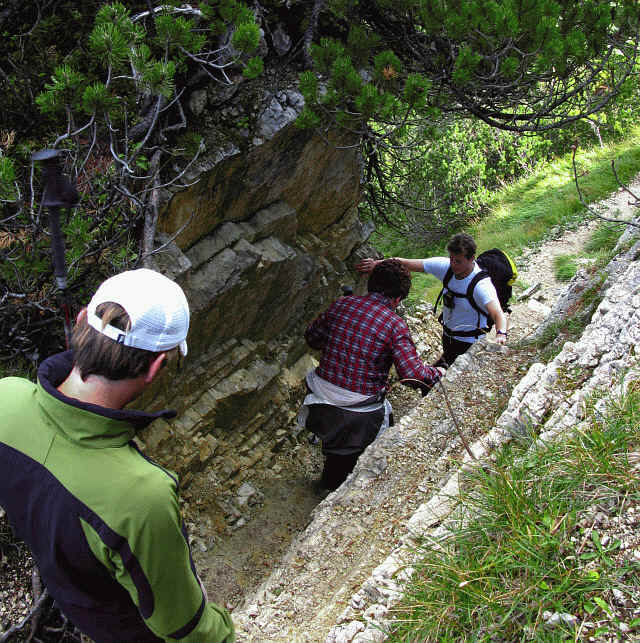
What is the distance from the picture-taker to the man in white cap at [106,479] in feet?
5.72

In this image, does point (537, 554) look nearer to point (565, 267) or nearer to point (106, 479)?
point (106, 479)

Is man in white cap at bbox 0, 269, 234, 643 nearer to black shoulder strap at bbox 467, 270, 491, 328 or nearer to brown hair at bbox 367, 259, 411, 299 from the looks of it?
brown hair at bbox 367, 259, 411, 299

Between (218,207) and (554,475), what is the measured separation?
12.8 ft

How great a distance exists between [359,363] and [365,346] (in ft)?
0.61

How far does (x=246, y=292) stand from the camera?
5629 millimetres

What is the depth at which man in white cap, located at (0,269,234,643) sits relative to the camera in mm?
1743

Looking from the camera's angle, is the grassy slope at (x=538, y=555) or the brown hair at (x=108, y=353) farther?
the grassy slope at (x=538, y=555)

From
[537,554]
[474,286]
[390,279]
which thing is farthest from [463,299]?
[537,554]

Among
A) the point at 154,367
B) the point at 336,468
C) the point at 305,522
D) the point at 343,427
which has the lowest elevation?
the point at 305,522

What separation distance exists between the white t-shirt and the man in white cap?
412 cm

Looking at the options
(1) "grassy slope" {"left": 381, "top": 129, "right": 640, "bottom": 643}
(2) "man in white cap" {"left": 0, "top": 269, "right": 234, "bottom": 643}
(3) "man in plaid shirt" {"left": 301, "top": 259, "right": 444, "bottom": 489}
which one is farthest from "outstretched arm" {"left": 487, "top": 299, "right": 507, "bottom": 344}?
(2) "man in white cap" {"left": 0, "top": 269, "right": 234, "bottom": 643}

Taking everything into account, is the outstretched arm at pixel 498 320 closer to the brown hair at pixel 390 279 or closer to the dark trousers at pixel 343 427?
the brown hair at pixel 390 279

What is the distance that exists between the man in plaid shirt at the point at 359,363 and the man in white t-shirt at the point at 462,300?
68cm

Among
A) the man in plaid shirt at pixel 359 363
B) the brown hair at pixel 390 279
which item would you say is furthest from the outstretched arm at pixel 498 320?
the brown hair at pixel 390 279
